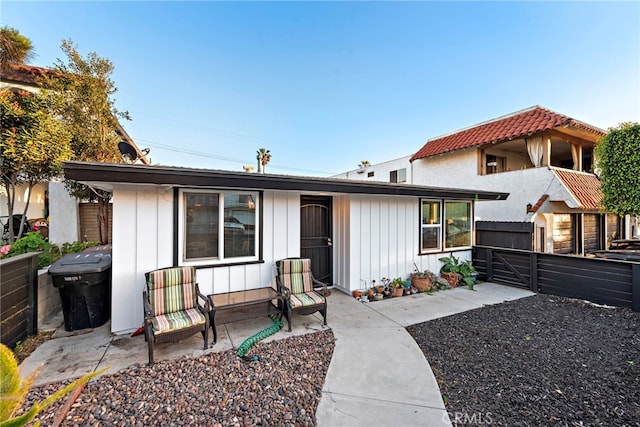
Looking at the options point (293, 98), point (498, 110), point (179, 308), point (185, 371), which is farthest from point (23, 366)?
point (498, 110)

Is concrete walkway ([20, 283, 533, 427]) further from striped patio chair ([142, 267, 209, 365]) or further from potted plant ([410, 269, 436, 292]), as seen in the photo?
potted plant ([410, 269, 436, 292])

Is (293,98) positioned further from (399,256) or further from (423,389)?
(423,389)

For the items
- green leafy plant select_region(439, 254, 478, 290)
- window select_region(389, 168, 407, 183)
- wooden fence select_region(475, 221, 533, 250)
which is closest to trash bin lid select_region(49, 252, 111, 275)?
green leafy plant select_region(439, 254, 478, 290)

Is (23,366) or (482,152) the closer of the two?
(23,366)

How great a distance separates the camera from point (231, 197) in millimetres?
4734

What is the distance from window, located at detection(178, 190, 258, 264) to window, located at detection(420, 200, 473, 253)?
4.47m

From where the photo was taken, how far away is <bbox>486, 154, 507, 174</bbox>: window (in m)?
10.5

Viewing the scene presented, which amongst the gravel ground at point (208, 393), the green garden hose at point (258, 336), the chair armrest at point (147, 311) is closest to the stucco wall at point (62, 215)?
the chair armrest at point (147, 311)

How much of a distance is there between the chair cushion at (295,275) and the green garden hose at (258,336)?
57 cm

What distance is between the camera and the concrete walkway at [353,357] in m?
2.45

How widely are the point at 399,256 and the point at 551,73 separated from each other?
8.22 meters

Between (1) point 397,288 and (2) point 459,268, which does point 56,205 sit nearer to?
(1) point 397,288

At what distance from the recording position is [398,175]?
49.0ft

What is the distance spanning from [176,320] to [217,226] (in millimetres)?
1678
